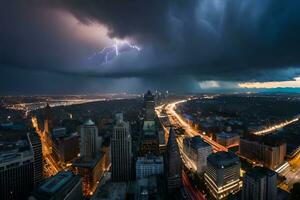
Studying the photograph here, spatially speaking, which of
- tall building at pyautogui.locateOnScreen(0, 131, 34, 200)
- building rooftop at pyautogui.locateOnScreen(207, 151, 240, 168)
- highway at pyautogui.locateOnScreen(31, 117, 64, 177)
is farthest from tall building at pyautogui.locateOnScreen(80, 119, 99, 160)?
building rooftop at pyautogui.locateOnScreen(207, 151, 240, 168)

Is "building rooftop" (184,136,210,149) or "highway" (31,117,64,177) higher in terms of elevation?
"building rooftop" (184,136,210,149)

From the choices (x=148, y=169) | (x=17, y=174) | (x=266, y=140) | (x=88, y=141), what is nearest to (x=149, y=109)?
(x=88, y=141)

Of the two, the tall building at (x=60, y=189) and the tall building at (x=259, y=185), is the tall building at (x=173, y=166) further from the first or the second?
the tall building at (x=60, y=189)

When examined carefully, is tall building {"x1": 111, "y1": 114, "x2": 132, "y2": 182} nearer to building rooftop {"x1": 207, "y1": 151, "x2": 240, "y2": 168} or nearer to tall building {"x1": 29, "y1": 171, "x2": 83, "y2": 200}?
tall building {"x1": 29, "y1": 171, "x2": 83, "y2": 200}

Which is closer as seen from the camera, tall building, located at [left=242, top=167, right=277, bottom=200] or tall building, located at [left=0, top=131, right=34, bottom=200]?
tall building, located at [left=242, top=167, right=277, bottom=200]

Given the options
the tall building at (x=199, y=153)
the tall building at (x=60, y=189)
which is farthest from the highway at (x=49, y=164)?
the tall building at (x=199, y=153)

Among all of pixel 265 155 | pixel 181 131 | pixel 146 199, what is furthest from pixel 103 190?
pixel 181 131
